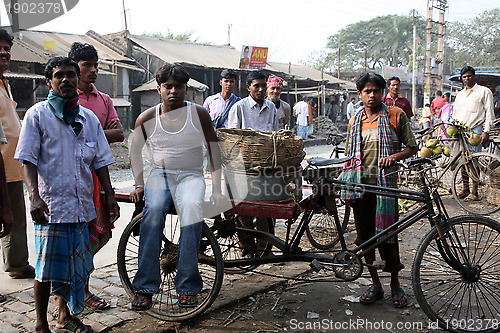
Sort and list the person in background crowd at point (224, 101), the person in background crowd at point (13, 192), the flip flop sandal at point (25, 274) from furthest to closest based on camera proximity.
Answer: the person in background crowd at point (224, 101), the flip flop sandal at point (25, 274), the person in background crowd at point (13, 192)

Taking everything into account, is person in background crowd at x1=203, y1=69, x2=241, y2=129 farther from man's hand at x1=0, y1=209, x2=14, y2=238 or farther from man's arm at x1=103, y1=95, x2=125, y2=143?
man's hand at x1=0, y1=209, x2=14, y2=238

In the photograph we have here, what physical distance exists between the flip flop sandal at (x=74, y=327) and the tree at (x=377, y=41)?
5619 cm

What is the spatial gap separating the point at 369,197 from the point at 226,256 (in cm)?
140

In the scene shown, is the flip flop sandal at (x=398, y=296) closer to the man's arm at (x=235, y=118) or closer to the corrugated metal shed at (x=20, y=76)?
the man's arm at (x=235, y=118)

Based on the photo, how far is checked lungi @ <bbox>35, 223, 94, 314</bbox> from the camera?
2.90 metres

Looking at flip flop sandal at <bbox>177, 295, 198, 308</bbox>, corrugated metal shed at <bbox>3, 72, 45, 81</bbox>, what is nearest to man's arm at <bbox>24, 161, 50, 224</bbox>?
flip flop sandal at <bbox>177, 295, 198, 308</bbox>

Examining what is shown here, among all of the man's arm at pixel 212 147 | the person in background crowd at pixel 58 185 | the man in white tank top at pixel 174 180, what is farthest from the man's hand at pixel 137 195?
the man's arm at pixel 212 147

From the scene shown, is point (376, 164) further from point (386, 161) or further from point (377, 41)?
point (377, 41)

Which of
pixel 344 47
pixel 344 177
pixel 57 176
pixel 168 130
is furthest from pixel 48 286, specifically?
pixel 344 47

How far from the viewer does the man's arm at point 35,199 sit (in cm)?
279

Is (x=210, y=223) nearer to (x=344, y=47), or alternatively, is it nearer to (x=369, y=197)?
(x=369, y=197)

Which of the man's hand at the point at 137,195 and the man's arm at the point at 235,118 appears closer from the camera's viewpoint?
the man's hand at the point at 137,195

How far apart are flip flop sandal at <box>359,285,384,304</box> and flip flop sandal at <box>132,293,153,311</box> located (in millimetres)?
1761

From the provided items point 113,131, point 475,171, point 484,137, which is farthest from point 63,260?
point 484,137
